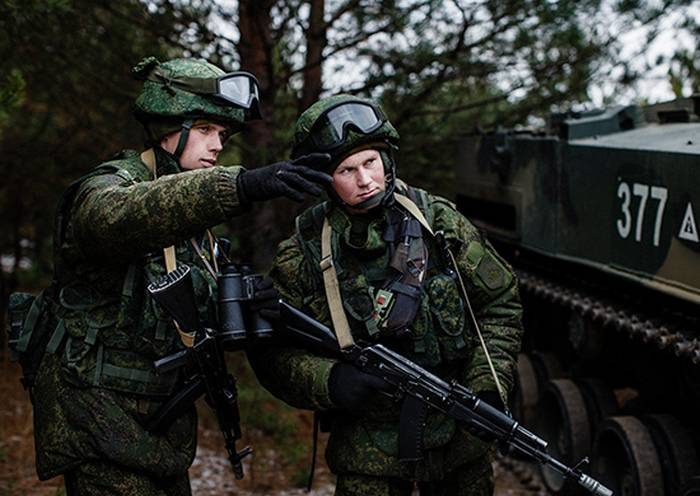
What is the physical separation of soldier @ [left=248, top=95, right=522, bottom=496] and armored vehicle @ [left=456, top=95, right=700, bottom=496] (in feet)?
3.48

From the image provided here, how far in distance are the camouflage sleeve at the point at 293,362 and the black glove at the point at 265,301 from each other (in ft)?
0.97

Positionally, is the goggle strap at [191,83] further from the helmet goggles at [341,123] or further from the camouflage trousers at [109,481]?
the camouflage trousers at [109,481]

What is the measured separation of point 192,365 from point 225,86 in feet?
3.17

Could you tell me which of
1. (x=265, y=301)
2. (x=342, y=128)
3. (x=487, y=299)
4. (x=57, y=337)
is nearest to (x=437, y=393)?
(x=487, y=299)

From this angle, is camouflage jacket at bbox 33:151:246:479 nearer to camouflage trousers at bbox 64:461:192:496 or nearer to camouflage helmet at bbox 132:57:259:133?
camouflage trousers at bbox 64:461:192:496

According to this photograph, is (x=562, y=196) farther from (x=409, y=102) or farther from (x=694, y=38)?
(x=694, y=38)

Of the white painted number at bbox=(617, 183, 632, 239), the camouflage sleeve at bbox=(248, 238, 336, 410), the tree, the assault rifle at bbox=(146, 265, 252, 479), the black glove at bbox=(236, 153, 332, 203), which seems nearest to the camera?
the black glove at bbox=(236, 153, 332, 203)

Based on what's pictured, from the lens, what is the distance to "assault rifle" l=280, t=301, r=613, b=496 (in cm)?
339

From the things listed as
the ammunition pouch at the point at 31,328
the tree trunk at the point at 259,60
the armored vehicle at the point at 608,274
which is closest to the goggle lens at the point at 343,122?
the ammunition pouch at the point at 31,328

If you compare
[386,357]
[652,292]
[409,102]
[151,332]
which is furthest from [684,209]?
[409,102]

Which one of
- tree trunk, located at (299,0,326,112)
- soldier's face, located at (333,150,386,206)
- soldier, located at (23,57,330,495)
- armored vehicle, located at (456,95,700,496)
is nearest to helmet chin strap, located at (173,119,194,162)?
soldier, located at (23,57,330,495)

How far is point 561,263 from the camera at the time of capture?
6.13 meters

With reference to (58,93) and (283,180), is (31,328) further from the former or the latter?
(58,93)

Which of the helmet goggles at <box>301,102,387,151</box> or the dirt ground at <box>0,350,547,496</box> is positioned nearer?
the helmet goggles at <box>301,102,387,151</box>
